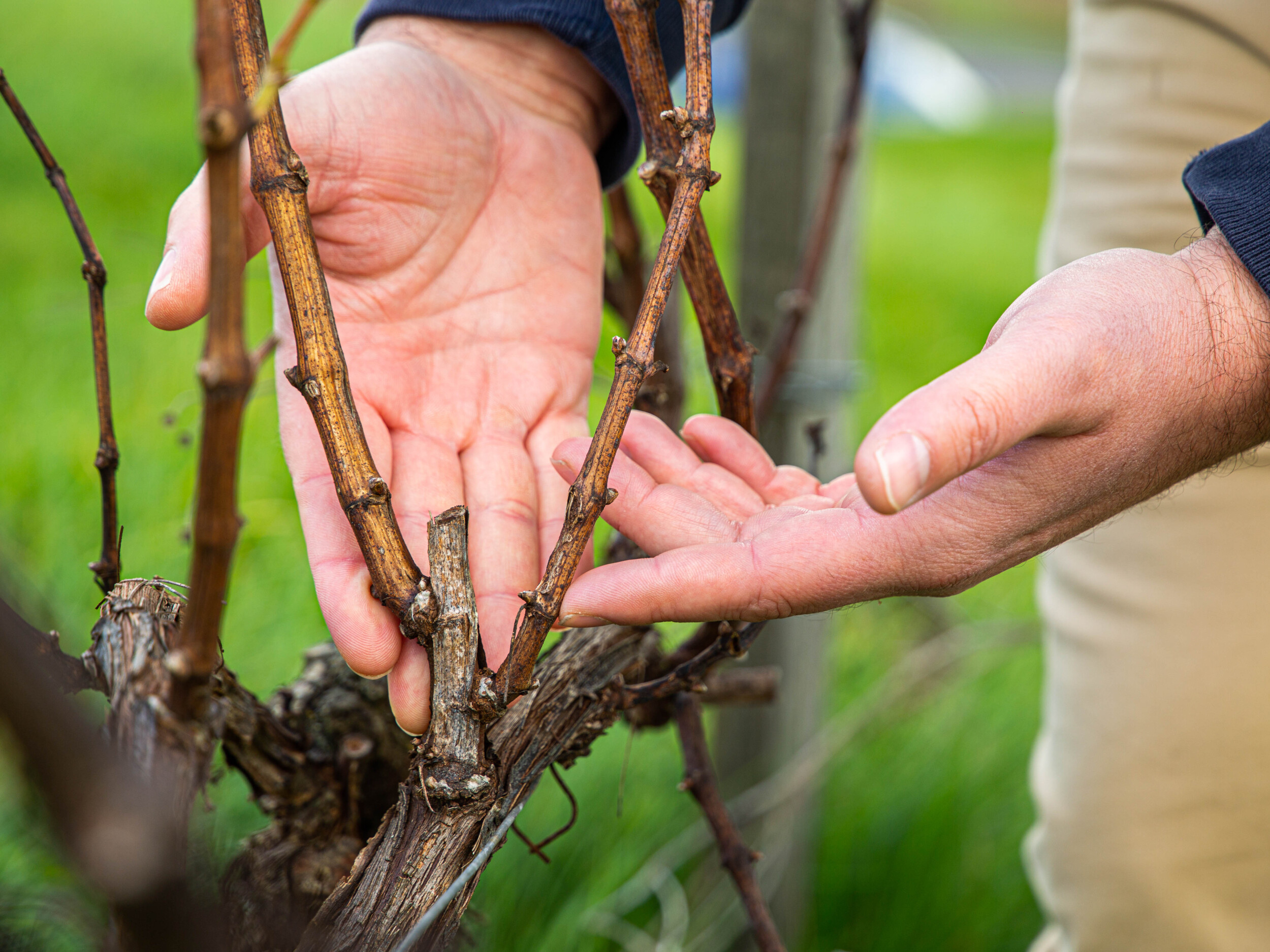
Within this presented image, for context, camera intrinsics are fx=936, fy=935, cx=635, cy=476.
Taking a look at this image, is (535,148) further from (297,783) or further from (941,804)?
(941,804)

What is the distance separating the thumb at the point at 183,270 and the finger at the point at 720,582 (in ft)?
1.27

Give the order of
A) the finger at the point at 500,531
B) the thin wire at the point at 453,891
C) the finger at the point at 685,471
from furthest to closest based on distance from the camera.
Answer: the finger at the point at 685,471
the finger at the point at 500,531
the thin wire at the point at 453,891

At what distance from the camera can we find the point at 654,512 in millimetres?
858

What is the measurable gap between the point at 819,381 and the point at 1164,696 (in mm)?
760

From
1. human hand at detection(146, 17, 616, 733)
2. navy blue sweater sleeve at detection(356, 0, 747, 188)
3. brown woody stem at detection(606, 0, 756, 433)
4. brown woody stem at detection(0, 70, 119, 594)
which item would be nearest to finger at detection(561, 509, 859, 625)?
human hand at detection(146, 17, 616, 733)

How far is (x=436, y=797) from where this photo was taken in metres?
0.70

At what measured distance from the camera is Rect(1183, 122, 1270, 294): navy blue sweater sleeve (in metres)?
0.84

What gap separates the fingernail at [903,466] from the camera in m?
0.63

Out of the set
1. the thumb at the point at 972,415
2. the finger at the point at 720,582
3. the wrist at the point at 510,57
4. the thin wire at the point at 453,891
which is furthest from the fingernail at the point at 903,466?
the wrist at the point at 510,57

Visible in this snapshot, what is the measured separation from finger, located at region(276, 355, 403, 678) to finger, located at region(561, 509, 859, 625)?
15 cm

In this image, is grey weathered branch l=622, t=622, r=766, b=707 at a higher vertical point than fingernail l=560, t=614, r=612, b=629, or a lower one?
lower

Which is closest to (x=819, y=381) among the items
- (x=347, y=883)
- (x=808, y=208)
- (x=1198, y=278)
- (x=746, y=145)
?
(x=808, y=208)

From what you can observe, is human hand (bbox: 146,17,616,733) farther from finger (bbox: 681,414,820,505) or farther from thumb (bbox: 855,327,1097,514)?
thumb (bbox: 855,327,1097,514)

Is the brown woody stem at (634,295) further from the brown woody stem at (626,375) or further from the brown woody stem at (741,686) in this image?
the brown woody stem at (626,375)
